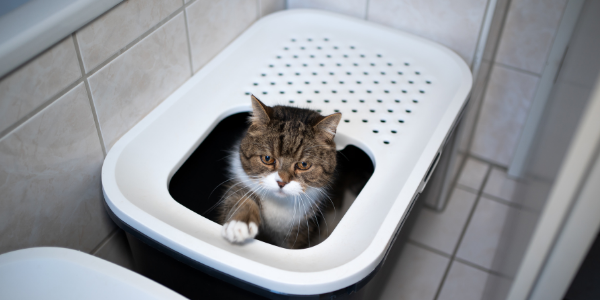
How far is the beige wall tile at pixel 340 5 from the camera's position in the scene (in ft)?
4.73

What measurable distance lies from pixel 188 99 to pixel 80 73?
0.99 ft

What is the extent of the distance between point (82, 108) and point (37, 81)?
0.40 feet

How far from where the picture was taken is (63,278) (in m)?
0.72

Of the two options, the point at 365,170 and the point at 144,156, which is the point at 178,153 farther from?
the point at 365,170

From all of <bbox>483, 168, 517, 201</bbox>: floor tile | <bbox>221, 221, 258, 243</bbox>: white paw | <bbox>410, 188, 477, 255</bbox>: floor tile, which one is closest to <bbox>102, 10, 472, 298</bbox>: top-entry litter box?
<bbox>221, 221, 258, 243</bbox>: white paw

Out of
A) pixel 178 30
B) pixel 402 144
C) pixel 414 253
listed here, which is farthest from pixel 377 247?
pixel 414 253

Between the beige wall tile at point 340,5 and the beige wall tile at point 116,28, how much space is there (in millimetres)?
582

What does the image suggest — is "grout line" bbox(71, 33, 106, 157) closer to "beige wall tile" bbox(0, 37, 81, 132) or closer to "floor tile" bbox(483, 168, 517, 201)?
"beige wall tile" bbox(0, 37, 81, 132)

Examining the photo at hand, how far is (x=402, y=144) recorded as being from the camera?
1.06 meters

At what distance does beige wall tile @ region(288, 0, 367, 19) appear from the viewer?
144cm

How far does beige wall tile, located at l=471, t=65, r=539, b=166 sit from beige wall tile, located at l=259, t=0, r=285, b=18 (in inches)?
31.0

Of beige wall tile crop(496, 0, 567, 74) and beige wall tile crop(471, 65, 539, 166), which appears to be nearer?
beige wall tile crop(496, 0, 567, 74)

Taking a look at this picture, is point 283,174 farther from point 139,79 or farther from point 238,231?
point 139,79

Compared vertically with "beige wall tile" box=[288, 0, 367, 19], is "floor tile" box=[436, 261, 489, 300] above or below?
below
